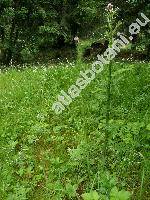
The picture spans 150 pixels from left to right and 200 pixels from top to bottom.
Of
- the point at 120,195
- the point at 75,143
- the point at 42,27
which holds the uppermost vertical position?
the point at 42,27

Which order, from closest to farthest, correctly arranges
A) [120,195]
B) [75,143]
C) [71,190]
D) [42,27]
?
[120,195]
[71,190]
[75,143]
[42,27]

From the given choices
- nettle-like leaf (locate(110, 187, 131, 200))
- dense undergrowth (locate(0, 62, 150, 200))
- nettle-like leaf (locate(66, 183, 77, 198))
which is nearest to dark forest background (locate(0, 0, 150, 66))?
dense undergrowth (locate(0, 62, 150, 200))

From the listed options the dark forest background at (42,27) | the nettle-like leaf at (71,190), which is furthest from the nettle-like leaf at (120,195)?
the dark forest background at (42,27)

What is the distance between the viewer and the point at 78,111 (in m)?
8.48

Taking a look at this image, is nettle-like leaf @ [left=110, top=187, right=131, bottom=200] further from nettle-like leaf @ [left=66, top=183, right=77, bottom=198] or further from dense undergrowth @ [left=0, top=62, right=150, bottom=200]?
nettle-like leaf @ [left=66, top=183, right=77, bottom=198]

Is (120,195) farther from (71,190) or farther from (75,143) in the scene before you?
(75,143)

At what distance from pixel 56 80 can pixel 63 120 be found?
2.36 metres

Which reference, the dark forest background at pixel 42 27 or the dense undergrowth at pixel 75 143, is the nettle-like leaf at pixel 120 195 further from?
the dark forest background at pixel 42 27

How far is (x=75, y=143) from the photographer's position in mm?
7395

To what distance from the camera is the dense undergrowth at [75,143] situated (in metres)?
5.97

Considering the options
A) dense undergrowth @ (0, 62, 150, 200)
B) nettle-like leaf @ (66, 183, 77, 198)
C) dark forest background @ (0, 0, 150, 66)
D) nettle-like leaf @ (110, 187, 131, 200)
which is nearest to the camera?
nettle-like leaf @ (110, 187, 131, 200)

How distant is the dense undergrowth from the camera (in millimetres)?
5973

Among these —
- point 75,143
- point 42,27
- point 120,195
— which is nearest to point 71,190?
point 75,143

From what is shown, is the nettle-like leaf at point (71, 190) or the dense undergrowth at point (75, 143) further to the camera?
the dense undergrowth at point (75, 143)
